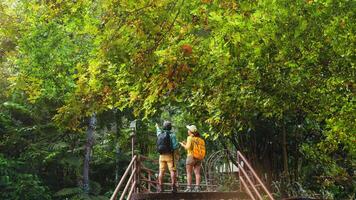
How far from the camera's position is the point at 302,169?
13.9m

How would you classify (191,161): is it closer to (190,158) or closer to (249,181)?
(190,158)

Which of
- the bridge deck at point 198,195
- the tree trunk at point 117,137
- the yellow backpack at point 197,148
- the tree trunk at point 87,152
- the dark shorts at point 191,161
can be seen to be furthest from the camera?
the tree trunk at point 117,137

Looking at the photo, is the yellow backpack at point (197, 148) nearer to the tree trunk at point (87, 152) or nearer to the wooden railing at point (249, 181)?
the wooden railing at point (249, 181)

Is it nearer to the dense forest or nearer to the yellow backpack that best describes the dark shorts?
the yellow backpack

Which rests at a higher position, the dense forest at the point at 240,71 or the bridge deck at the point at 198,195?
the dense forest at the point at 240,71

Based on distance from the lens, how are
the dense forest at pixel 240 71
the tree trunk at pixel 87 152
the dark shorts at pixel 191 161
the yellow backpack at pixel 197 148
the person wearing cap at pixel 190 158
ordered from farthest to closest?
the tree trunk at pixel 87 152 < the dark shorts at pixel 191 161 < the yellow backpack at pixel 197 148 < the person wearing cap at pixel 190 158 < the dense forest at pixel 240 71

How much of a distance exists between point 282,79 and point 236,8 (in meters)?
2.25

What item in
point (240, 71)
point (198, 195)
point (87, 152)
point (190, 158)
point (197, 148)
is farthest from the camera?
point (87, 152)

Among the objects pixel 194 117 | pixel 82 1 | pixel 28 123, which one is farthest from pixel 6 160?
pixel 82 1

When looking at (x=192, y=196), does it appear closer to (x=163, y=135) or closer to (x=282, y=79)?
(x=163, y=135)

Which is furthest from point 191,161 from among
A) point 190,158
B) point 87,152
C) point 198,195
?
point 87,152

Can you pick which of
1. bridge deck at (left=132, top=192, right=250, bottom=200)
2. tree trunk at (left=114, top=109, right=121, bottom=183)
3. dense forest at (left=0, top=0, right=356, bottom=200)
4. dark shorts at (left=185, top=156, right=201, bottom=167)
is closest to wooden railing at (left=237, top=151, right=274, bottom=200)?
bridge deck at (left=132, top=192, right=250, bottom=200)

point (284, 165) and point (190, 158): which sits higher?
point (190, 158)

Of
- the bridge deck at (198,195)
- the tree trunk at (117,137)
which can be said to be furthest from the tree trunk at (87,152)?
the bridge deck at (198,195)
